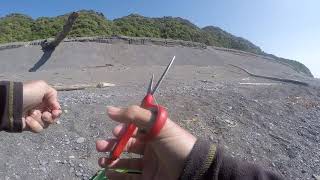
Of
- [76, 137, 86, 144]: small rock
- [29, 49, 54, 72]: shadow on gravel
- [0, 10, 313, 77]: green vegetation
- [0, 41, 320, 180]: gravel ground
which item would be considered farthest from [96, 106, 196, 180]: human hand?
[0, 10, 313, 77]: green vegetation

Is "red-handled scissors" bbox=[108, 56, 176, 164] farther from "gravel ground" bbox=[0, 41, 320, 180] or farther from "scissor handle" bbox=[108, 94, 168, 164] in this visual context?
"gravel ground" bbox=[0, 41, 320, 180]

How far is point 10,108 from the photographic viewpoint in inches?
72.1

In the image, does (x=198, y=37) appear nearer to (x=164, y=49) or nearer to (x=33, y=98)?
(x=164, y=49)

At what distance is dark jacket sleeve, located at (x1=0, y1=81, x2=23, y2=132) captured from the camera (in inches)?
71.8

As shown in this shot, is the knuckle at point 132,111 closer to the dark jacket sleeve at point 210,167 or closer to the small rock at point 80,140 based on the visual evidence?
the dark jacket sleeve at point 210,167

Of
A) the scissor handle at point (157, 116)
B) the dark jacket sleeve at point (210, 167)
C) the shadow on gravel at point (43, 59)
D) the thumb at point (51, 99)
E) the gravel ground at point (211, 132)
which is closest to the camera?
the scissor handle at point (157, 116)

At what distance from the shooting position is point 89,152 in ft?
13.7

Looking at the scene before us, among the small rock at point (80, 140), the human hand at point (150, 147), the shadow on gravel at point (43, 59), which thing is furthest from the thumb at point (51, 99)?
the shadow on gravel at point (43, 59)

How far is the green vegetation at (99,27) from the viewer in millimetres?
19469

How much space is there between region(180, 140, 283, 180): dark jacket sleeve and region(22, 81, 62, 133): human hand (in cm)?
81

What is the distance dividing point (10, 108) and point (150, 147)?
0.71 metres

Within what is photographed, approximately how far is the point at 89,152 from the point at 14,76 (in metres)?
7.73

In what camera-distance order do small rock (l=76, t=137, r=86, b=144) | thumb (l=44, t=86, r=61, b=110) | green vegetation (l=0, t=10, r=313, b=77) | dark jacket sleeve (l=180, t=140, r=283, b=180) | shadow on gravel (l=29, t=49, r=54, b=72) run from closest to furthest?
dark jacket sleeve (l=180, t=140, r=283, b=180)
thumb (l=44, t=86, r=61, b=110)
small rock (l=76, t=137, r=86, b=144)
shadow on gravel (l=29, t=49, r=54, b=72)
green vegetation (l=0, t=10, r=313, b=77)

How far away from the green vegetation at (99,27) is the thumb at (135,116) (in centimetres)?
1798
